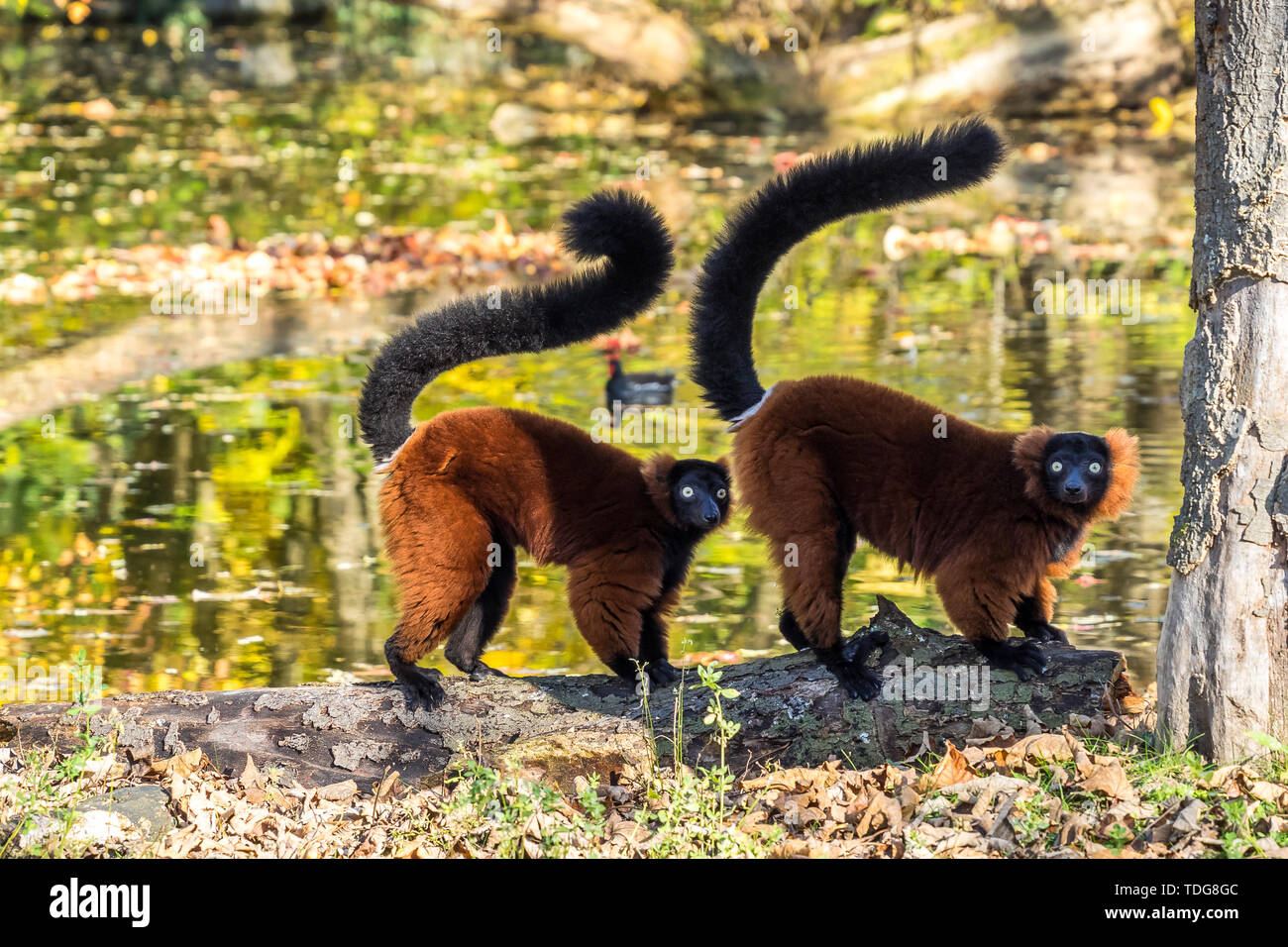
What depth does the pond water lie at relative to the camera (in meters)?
7.20

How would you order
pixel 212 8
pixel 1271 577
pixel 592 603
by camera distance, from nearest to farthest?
pixel 1271 577 → pixel 592 603 → pixel 212 8

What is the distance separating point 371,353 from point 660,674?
21.8ft

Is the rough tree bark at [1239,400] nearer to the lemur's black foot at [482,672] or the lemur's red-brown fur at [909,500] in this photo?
the lemur's red-brown fur at [909,500]

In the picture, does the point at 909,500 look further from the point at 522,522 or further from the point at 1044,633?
the point at 522,522

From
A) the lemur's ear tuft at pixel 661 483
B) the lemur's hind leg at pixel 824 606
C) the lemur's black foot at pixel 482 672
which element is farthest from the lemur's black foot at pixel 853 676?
the lemur's black foot at pixel 482 672

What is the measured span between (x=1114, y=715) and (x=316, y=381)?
7.40 metres

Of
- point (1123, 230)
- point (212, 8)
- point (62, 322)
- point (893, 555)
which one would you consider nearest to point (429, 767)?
point (893, 555)

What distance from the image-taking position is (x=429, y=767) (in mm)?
5137

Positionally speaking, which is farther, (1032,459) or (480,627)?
(480,627)

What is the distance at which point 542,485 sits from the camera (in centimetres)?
550

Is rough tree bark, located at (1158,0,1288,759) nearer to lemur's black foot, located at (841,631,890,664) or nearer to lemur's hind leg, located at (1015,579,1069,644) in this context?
lemur's hind leg, located at (1015,579,1069,644)

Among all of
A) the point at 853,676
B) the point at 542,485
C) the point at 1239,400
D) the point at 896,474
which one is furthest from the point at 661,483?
the point at 1239,400

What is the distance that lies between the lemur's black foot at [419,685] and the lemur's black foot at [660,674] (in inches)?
29.7
